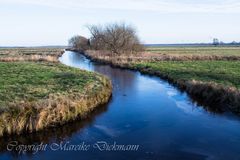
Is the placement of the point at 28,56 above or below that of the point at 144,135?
above

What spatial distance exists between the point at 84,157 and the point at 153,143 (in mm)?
2841

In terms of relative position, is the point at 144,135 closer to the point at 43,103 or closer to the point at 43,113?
the point at 43,113

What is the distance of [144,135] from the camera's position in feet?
45.6

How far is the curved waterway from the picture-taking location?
1173 cm

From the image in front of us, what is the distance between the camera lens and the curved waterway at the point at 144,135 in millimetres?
11727

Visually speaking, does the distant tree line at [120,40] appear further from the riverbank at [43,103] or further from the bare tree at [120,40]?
the riverbank at [43,103]

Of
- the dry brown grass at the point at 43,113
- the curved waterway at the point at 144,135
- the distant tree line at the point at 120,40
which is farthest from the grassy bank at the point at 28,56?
the dry brown grass at the point at 43,113

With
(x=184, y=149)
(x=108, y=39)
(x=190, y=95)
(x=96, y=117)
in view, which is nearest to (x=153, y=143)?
(x=184, y=149)

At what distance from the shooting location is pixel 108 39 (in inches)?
2562

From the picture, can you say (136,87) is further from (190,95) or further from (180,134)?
(180,134)

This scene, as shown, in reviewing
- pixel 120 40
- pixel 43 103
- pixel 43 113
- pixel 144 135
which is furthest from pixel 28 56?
pixel 144 135

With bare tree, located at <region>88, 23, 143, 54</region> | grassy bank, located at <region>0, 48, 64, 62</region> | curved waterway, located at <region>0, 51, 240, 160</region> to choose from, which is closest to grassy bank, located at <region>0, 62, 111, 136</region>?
curved waterway, located at <region>0, 51, 240, 160</region>

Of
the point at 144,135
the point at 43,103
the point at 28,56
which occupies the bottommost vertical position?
the point at 144,135

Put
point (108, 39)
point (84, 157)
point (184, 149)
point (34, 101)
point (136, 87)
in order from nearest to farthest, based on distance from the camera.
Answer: point (84, 157) < point (184, 149) < point (34, 101) < point (136, 87) < point (108, 39)
